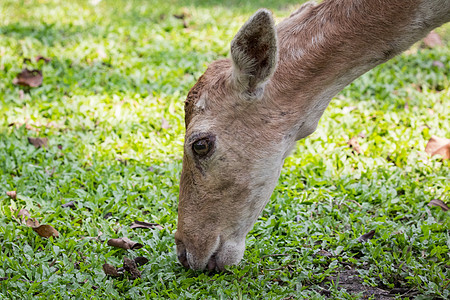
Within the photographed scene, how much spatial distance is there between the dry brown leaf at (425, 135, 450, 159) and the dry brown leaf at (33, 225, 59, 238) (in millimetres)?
3574

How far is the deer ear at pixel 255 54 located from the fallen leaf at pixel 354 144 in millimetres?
2284

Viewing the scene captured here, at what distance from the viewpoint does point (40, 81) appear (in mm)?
6480

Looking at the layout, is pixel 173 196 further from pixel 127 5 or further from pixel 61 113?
pixel 127 5

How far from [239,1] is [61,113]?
562cm

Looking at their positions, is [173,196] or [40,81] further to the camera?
[40,81]

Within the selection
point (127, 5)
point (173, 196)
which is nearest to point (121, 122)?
point (173, 196)

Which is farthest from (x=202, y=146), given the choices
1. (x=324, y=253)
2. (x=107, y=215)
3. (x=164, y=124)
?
(x=164, y=124)

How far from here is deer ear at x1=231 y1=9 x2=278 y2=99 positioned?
2.97m

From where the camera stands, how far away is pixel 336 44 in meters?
3.19

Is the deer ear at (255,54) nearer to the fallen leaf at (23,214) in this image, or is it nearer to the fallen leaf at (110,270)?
the fallen leaf at (110,270)

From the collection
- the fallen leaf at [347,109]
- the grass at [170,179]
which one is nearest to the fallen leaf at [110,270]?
the grass at [170,179]

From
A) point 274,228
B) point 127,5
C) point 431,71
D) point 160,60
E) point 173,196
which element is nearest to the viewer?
point 274,228

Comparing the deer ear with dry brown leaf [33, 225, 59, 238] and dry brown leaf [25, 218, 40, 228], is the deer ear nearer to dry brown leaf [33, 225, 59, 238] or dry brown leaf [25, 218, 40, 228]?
dry brown leaf [33, 225, 59, 238]

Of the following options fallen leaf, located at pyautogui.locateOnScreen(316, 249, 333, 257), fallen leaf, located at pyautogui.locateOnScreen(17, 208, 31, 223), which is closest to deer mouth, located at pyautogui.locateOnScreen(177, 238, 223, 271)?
fallen leaf, located at pyautogui.locateOnScreen(316, 249, 333, 257)
